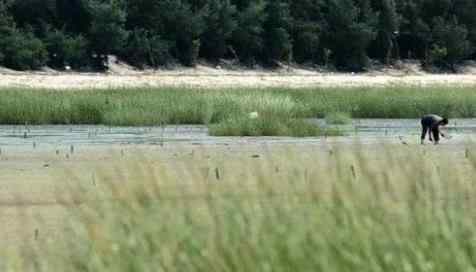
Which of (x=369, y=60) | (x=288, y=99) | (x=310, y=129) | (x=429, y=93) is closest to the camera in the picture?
(x=310, y=129)

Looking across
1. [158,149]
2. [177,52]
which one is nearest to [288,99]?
[158,149]

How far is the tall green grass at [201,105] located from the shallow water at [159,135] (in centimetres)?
71

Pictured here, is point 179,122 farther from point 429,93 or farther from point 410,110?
point 429,93

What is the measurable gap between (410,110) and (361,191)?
24.6m

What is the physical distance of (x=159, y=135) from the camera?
2428 cm

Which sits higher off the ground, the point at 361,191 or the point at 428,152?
the point at 361,191

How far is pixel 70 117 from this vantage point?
92.3ft

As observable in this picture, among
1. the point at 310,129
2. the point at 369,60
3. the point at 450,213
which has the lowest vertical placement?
the point at 369,60

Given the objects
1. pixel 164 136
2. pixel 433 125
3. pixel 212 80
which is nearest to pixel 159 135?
pixel 164 136

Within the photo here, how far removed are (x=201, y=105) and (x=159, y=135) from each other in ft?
15.4

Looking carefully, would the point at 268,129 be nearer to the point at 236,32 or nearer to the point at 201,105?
the point at 201,105

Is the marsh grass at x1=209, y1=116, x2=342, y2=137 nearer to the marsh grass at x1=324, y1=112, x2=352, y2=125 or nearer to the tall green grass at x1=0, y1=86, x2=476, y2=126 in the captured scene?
the tall green grass at x1=0, y1=86, x2=476, y2=126

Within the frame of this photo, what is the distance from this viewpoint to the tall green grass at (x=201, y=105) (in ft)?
91.4

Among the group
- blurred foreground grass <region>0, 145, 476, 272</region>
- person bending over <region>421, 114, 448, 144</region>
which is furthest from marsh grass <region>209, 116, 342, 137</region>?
blurred foreground grass <region>0, 145, 476, 272</region>
